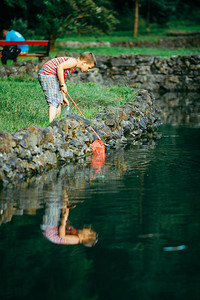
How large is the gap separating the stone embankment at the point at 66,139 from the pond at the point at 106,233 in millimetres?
265

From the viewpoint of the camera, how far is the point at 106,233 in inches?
185

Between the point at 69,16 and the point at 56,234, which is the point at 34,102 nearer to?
the point at 56,234

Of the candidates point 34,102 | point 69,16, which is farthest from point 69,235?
point 69,16

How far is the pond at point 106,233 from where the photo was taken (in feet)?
12.0

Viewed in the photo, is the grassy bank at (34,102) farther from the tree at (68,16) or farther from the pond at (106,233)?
the tree at (68,16)

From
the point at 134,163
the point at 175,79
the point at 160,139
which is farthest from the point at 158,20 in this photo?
the point at 134,163

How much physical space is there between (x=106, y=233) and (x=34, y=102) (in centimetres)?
672

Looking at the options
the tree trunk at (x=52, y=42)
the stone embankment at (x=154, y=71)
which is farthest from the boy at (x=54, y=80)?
the tree trunk at (x=52, y=42)

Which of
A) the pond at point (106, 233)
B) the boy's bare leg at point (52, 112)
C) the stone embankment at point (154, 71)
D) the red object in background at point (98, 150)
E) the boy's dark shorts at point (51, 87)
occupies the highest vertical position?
the stone embankment at point (154, 71)

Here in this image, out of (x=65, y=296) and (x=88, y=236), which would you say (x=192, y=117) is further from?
(x=65, y=296)

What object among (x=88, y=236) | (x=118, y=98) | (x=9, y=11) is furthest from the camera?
(x=9, y=11)

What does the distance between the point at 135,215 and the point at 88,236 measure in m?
0.75

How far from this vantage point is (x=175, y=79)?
77.9 feet

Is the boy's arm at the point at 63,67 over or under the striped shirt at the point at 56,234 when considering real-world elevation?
over
